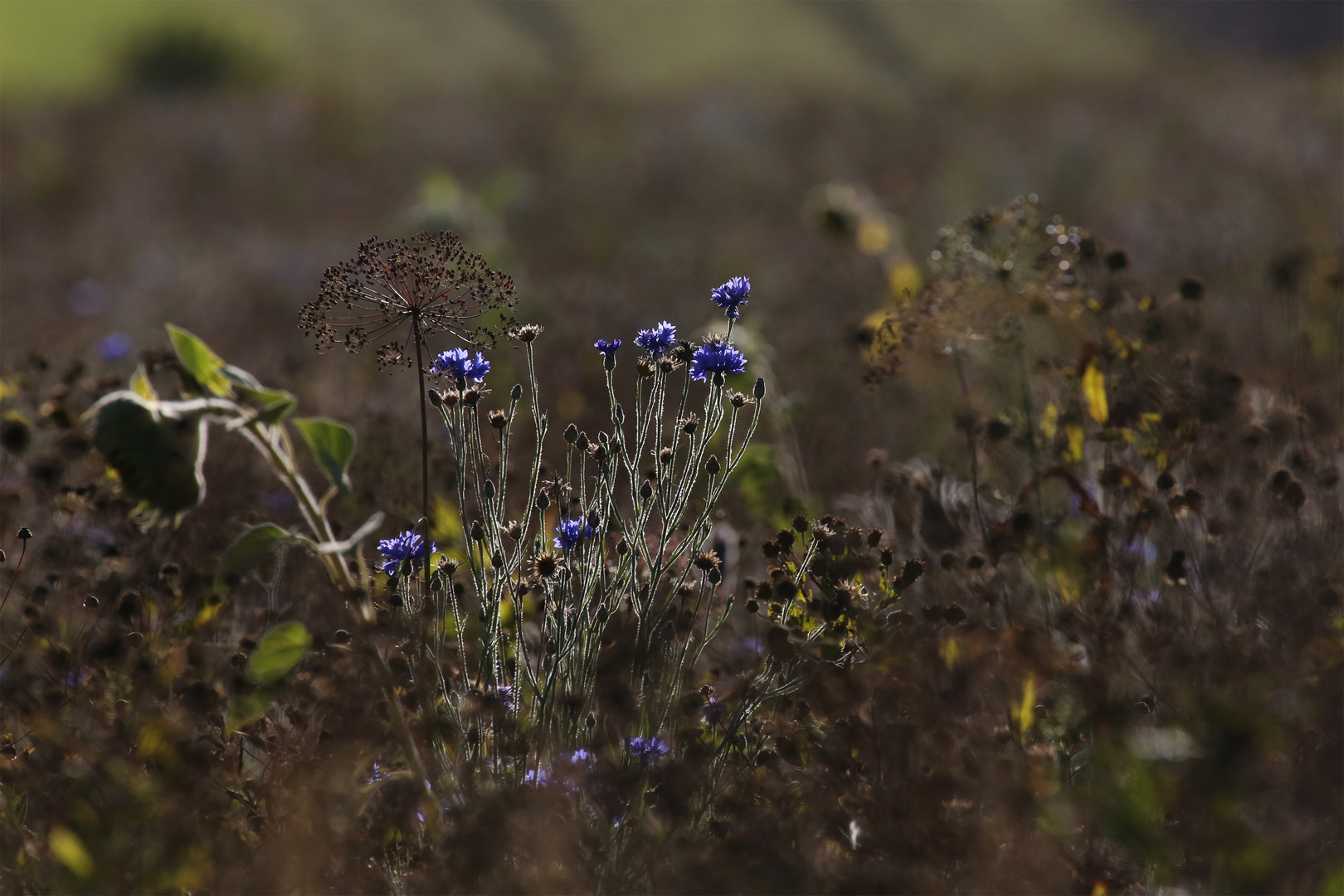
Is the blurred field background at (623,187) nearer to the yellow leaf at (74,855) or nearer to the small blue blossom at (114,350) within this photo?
the small blue blossom at (114,350)

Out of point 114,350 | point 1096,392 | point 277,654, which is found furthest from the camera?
point 114,350

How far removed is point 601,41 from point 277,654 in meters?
39.0

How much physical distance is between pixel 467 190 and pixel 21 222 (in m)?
5.28

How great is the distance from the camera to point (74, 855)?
1578mm

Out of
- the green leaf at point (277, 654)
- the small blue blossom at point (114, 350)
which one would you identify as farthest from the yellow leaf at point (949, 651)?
the small blue blossom at point (114, 350)

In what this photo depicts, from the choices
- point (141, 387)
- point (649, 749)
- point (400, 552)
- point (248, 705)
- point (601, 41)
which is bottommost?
point (649, 749)

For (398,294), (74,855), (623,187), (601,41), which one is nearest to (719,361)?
(398,294)

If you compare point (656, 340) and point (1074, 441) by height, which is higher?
point (656, 340)

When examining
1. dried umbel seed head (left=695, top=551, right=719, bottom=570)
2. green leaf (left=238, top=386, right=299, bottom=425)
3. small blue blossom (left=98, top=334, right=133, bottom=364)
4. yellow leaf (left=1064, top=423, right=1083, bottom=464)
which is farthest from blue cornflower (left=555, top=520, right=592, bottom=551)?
small blue blossom (left=98, top=334, right=133, bottom=364)

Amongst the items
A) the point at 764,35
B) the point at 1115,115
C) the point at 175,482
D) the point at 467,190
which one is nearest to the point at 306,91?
the point at 467,190

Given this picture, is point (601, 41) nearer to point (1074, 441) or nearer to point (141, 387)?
point (1074, 441)

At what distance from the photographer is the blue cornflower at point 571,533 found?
2.18m

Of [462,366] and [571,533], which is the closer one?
[462,366]

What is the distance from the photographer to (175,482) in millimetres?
2020
